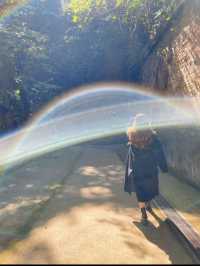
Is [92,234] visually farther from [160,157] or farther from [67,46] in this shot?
[67,46]

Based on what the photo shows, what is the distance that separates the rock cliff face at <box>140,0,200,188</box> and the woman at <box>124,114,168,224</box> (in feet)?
8.09

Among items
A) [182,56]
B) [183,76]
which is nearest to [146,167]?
[183,76]

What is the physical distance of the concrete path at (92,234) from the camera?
5140 mm

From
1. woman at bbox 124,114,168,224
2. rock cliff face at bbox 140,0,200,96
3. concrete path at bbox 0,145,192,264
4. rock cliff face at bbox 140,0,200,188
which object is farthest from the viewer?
rock cliff face at bbox 140,0,200,96

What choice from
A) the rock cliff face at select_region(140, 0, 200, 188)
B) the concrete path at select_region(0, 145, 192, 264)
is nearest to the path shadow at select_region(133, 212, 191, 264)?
the concrete path at select_region(0, 145, 192, 264)

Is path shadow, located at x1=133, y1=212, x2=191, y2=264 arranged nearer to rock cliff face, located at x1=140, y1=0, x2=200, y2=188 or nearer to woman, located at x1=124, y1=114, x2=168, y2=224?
woman, located at x1=124, y1=114, x2=168, y2=224

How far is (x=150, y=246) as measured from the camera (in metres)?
5.58

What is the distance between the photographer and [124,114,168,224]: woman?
22.0ft

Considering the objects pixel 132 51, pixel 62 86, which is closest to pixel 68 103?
pixel 62 86

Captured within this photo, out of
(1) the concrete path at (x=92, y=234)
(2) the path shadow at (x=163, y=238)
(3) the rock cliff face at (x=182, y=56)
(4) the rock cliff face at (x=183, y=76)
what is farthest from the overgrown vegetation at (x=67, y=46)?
(2) the path shadow at (x=163, y=238)

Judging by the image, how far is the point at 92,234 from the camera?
608 centimetres

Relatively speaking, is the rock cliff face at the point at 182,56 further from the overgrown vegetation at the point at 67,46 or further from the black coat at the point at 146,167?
the black coat at the point at 146,167

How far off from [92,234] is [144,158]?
1641 mm

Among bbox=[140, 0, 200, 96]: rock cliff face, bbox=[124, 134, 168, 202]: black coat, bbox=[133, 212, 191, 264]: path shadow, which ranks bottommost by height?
bbox=[133, 212, 191, 264]: path shadow
